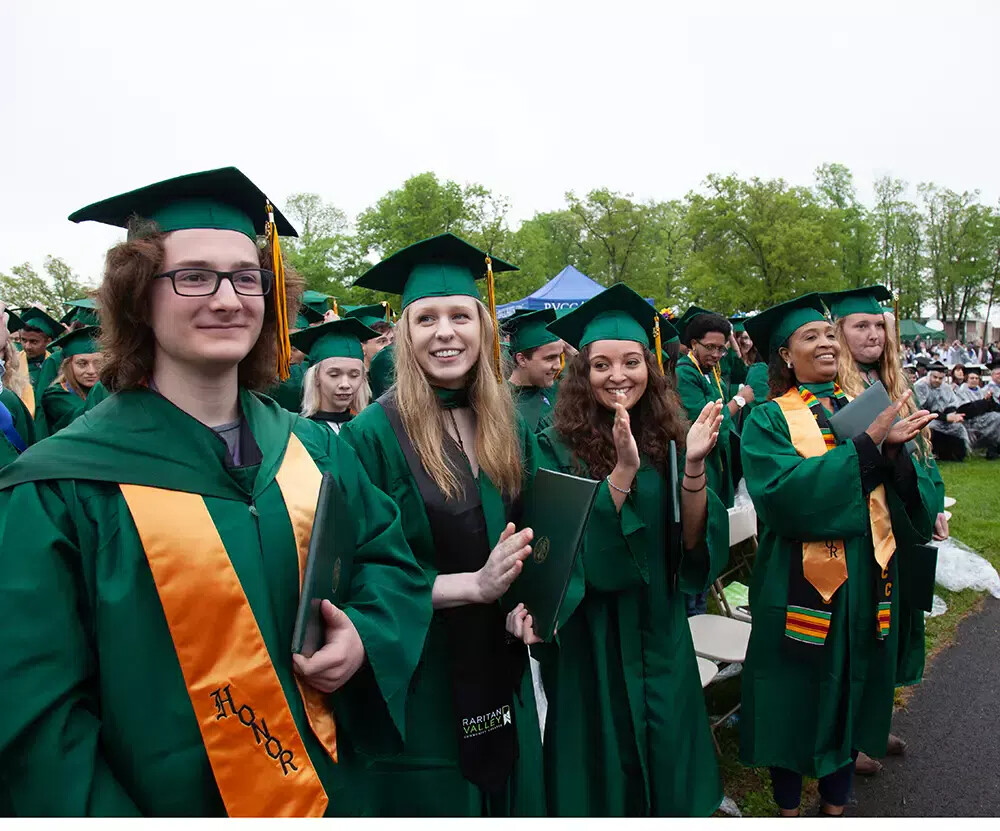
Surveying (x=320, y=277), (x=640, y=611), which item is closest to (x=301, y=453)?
(x=640, y=611)

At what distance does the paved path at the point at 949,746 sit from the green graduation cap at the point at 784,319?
232 centimetres

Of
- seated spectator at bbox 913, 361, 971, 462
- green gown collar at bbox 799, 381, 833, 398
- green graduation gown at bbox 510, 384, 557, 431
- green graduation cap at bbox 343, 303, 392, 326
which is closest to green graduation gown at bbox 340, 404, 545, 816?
green gown collar at bbox 799, 381, 833, 398

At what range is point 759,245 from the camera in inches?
1147

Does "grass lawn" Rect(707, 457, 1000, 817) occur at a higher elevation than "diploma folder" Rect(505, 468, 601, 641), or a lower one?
lower

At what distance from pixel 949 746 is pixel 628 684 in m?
2.55

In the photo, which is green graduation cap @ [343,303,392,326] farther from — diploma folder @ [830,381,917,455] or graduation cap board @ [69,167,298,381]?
graduation cap board @ [69,167,298,381]

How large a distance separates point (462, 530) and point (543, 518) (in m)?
0.28

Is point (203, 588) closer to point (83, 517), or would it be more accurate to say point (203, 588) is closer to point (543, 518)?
point (83, 517)

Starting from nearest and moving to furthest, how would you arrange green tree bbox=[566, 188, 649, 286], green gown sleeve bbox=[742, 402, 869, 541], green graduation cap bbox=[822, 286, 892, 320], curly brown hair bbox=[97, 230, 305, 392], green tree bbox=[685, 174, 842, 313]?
curly brown hair bbox=[97, 230, 305, 392] → green gown sleeve bbox=[742, 402, 869, 541] → green graduation cap bbox=[822, 286, 892, 320] → green tree bbox=[685, 174, 842, 313] → green tree bbox=[566, 188, 649, 286]

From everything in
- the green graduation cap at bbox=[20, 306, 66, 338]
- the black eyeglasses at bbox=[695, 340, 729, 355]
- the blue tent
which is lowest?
the black eyeglasses at bbox=[695, 340, 729, 355]

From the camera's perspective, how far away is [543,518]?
2.04 m

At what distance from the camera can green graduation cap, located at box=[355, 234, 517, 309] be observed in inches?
93.7

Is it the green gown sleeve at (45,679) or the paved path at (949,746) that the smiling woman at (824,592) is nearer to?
the paved path at (949,746)

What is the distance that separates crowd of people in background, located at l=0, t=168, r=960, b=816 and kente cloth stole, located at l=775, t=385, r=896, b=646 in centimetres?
1
